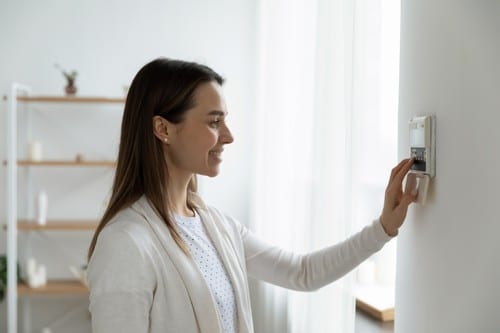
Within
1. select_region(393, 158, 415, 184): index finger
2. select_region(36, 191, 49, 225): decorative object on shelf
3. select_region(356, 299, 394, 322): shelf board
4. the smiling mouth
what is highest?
the smiling mouth

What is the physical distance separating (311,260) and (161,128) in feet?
1.71

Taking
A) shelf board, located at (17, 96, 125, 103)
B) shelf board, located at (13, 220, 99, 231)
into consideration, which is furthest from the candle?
shelf board, located at (17, 96, 125, 103)

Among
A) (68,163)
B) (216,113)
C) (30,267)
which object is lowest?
(30,267)

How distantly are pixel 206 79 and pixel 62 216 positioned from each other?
2474 mm

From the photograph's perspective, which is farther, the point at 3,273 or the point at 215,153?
the point at 3,273

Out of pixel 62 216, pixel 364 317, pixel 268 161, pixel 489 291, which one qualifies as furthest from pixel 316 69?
pixel 62 216

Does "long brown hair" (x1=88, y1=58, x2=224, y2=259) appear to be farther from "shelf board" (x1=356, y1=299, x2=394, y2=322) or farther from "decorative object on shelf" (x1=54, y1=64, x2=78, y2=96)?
"decorative object on shelf" (x1=54, y1=64, x2=78, y2=96)

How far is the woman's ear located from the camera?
1.38 metres

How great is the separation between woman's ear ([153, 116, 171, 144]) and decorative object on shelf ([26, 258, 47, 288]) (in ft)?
7.65

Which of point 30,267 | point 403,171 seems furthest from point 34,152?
point 403,171

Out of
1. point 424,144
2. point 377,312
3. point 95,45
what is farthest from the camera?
point 95,45

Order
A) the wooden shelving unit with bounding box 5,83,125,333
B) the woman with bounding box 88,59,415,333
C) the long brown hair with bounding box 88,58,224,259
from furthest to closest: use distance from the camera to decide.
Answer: the wooden shelving unit with bounding box 5,83,125,333 < the long brown hair with bounding box 88,58,224,259 < the woman with bounding box 88,59,415,333

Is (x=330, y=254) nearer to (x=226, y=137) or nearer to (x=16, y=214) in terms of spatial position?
(x=226, y=137)

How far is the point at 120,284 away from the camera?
1.18 meters
